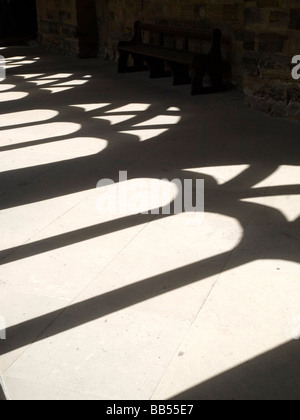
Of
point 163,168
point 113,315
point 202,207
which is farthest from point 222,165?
point 113,315

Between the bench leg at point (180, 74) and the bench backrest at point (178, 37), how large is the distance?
310mm

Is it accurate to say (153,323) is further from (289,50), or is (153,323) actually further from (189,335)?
(289,50)

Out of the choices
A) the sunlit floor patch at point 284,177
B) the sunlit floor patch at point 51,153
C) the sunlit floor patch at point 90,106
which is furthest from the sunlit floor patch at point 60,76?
the sunlit floor patch at point 284,177

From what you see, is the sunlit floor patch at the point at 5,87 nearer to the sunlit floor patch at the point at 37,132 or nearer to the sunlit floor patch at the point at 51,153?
the sunlit floor patch at the point at 37,132

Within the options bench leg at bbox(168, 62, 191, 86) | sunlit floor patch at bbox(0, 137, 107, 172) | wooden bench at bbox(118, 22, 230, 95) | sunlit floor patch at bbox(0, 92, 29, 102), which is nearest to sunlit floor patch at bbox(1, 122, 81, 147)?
sunlit floor patch at bbox(0, 137, 107, 172)

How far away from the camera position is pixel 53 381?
1.83m

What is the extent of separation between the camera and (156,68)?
24.6 ft

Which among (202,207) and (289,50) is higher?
(289,50)

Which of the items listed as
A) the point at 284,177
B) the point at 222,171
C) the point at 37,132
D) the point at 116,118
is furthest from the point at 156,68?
the point at 284,177

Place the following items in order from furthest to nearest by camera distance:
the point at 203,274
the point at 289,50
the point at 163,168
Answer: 1. the point at 289,50
2. the point at 163,168
3. the point at 203,274

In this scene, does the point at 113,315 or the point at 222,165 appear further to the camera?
the point at 222,165

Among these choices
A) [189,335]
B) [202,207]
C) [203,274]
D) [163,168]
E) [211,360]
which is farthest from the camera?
[163,168]

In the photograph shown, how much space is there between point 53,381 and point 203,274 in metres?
0.93

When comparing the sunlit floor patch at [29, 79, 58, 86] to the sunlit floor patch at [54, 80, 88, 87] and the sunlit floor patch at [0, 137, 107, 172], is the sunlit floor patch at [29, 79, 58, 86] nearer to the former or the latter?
the sunlit floor patch at [54, 80, 88, 87]
